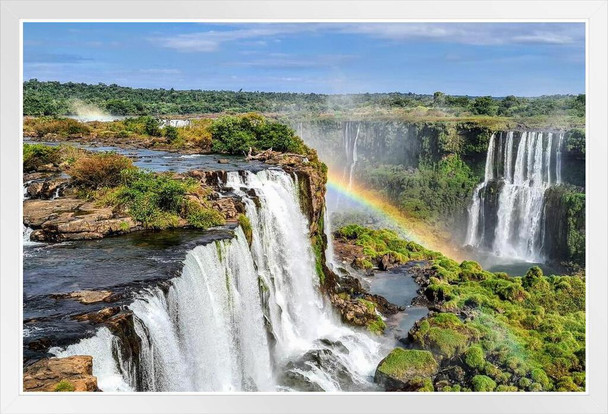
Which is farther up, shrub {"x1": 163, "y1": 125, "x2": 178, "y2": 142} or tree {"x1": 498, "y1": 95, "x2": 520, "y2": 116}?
tree {"x1": 498, "y1": 95, "x2": 520, "y2": 116}

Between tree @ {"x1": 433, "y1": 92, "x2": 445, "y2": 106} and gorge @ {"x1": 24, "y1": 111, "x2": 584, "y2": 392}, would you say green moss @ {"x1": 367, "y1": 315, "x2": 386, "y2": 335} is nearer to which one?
gorge @ {"x1": 24, "y1": 111, "x2": 584, "y2": 392}

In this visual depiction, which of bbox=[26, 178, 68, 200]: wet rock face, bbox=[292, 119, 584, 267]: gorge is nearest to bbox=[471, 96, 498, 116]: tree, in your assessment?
bbox=[292, 119, 584, 267]: gorge

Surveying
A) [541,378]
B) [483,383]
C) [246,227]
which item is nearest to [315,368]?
[246,227]

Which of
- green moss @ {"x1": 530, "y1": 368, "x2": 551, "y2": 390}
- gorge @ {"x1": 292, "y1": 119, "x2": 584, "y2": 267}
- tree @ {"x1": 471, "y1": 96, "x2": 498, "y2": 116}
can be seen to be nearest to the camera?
green moss @ {"x1": 530, "y1": 368, "x2": 551, "y2": 390}

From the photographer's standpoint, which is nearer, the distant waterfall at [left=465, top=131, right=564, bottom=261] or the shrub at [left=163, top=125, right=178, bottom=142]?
the shrub at [left=163, top=125, right=178, bottom=142]

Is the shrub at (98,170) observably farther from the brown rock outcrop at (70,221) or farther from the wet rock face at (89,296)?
the wet rock face at (89,296)

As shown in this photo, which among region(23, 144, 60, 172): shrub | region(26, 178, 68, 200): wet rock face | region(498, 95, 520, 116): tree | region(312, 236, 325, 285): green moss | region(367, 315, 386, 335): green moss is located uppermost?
region(498, 95, 520, 116): tree

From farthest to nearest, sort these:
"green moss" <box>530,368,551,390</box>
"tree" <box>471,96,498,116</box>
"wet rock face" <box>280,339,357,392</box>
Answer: "tree" <box>471,96,498,116</box>, "green moss" <box>530,368,551,390</box>, "wet rock face" <box>280,339,357,392</box>

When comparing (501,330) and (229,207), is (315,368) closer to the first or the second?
(229,207)

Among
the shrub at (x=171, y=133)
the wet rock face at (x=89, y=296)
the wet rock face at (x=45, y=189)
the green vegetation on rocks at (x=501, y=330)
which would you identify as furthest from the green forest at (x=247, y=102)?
the wet rock face at (x=89, y=296)
